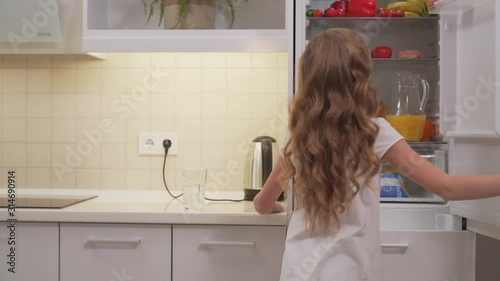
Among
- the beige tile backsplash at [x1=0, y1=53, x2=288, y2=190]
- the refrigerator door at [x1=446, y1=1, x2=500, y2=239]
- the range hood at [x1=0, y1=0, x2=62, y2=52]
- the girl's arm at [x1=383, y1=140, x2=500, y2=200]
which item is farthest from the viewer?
the beige tile backsplash at [x1=0, y1=53, x2=288, y2=190]

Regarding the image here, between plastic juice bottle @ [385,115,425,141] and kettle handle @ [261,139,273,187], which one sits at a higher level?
plastic juice bottle @ [385,115,425,141]

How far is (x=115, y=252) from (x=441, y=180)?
1055mm

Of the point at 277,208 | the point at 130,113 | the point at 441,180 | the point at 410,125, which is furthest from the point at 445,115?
the point at 130,113

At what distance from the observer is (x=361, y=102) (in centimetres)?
142

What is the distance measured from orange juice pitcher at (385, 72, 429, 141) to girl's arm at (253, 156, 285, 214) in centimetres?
48

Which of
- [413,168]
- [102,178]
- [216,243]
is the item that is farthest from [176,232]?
[413,168]

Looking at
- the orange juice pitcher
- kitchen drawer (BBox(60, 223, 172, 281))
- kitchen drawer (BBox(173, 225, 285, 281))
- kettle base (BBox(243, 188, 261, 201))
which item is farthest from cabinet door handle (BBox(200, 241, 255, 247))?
the orange juice pitcher

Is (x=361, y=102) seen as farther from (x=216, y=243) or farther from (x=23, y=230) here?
(x=23, y=230)

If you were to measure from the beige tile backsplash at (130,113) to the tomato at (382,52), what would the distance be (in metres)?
0.52

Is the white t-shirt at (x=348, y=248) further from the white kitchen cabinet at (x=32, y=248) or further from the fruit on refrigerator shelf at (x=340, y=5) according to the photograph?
the white kitchen cabinet at (x=32, y=248)

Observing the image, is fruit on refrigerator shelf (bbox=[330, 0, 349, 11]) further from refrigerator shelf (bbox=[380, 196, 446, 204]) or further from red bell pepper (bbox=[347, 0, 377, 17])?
refrigerator shelf (bbox=[380, 196, 446, 204])

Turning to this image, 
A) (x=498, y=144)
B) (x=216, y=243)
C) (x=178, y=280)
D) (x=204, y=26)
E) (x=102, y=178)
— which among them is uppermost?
(x=204, y=26)

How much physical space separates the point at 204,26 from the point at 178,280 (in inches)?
35.7

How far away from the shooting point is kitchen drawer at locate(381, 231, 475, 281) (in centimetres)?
175
